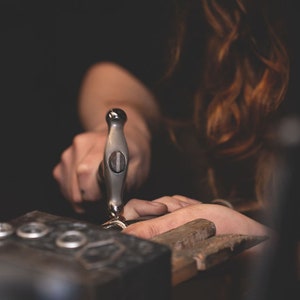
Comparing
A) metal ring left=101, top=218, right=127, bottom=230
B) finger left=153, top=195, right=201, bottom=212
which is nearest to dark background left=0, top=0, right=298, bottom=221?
finger left=153, top=195, right=201, bottom=212

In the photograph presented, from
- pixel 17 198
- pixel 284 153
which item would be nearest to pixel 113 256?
pixel 284 153

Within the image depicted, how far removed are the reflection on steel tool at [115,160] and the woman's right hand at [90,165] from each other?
28 centimetres

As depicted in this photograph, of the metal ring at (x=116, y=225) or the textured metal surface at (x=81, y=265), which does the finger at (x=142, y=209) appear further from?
the textured metal surface at (x=81, y=265)

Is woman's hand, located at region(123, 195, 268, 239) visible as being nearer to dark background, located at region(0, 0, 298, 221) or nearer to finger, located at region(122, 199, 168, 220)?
finger, located at region(122, 199, 168, 220)

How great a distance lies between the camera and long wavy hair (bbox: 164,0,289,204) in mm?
1306

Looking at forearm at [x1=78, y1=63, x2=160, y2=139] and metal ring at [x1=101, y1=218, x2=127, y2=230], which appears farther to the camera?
forearm at [x1=78, y1=63, x2=160, y2=139]

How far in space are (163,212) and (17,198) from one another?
82cm

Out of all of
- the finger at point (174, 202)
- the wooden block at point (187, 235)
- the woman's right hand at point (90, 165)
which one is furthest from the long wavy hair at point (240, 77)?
the wooden block at point (187, 235)

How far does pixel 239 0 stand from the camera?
1.34 meters

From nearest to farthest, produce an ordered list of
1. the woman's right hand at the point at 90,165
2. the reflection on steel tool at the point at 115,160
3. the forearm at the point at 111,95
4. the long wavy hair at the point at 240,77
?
the reflection on steel tool at the point at 115,160
the woman's right hand at the point at 90,165
the long wavy hair at the point at 240,77
the forearm at the point at 111,95

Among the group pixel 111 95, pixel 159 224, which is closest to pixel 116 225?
pixel 159 224

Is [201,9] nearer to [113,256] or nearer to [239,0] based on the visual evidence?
[239,0]

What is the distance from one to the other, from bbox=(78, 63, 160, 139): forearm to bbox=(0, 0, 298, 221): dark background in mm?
27

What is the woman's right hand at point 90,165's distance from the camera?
45.3 inches
